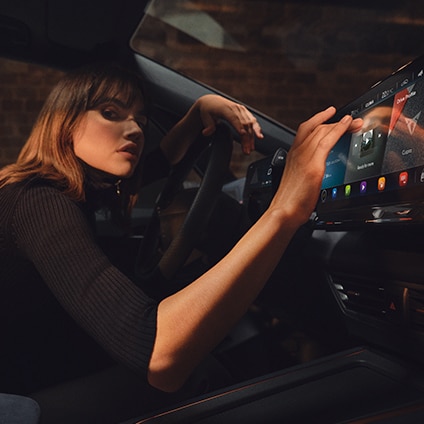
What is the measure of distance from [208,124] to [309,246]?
1.02 feet

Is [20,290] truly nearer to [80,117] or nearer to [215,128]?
[80,117]

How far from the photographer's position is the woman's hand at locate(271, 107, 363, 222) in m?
0.64

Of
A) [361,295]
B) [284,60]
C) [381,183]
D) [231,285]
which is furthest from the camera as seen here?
[284,60]

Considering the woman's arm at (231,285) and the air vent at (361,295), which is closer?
the woman's arm at (231,285)

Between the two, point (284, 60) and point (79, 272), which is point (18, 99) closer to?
point (284, 60)

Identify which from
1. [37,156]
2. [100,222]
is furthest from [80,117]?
[100,222]

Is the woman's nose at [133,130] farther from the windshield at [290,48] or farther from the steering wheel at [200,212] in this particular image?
the windshield at [290,48]

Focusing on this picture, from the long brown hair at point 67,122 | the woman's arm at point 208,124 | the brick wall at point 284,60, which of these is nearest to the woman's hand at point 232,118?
the woman's arm at point 208,124

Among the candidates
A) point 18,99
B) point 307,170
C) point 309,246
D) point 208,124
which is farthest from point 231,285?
point 18,99

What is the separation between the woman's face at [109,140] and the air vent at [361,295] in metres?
0.40

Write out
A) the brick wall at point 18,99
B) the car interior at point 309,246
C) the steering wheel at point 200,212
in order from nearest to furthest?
the car interior at point 309,246, the steering wheel at point 200,212, the brick wall at point 18,99

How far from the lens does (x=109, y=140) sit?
3.23 ft

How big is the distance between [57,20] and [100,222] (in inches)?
25.0

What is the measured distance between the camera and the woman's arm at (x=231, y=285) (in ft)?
2.05
